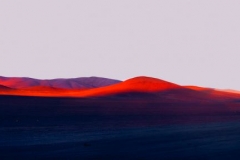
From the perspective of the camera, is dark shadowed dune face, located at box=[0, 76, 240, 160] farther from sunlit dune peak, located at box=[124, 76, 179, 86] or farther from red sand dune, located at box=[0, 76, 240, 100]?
sunlit dune peak, located at box=[124, 76, 179, 86]

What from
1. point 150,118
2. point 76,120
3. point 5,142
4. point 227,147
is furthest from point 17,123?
point 227,147

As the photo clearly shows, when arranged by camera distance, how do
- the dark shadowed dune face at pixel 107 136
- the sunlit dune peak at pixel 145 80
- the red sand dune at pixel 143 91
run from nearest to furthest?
the dark shadowed dune face at pixel 107 136
the red sand dune at pixel 143 91
the sunlit dune peak at pixel 145 80

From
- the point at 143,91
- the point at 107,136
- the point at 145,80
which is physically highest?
the point at 145,80

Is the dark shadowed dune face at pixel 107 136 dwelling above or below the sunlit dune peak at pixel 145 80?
below

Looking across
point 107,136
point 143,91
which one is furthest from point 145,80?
point 107,136

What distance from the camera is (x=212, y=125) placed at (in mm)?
22172

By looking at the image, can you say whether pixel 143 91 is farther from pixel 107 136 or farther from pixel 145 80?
pixel 107 136

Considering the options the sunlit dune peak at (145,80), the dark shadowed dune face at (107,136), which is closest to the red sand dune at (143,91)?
the sunlit dune peak at (145,80)

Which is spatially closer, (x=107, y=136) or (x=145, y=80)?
(x=107, y=136)

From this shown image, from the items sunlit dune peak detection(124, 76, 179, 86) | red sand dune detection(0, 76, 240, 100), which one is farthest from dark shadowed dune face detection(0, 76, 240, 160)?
sunlit dune peak detection(124, 76, 179, 86)

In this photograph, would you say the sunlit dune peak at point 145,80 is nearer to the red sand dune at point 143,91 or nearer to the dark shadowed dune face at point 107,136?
the red sand dune at point 143,91

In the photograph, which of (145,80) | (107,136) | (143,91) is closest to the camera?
(107,136)

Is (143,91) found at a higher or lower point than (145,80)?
lower

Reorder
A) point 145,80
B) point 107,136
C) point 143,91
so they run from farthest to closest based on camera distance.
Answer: point 145,80 → point 143,91 → point 107,136
